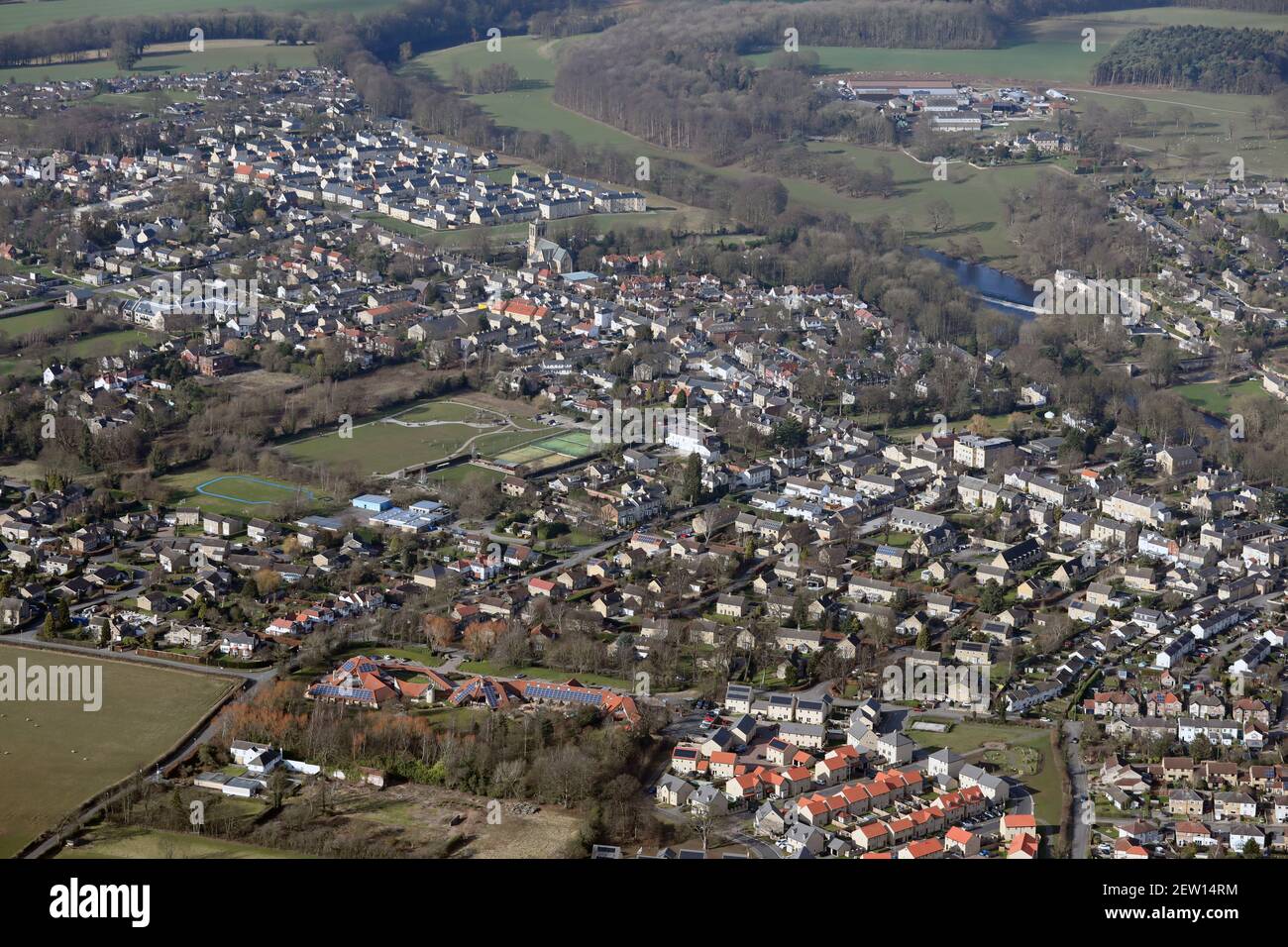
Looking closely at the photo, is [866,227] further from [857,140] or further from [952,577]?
[952,577]

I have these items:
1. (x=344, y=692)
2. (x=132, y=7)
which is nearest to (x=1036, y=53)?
(x=132, y=7)

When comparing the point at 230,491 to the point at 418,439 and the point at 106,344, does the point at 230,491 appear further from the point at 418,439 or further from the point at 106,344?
the point at 106,344

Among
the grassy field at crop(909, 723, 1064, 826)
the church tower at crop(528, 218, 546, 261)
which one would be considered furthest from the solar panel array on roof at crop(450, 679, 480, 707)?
the church tower at crop(528, 218, 546, 261)

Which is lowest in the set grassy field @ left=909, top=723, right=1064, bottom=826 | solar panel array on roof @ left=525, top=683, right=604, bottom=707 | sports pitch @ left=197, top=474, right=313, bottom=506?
grassy field @ left=909, top=723, right=1064, bottom=826

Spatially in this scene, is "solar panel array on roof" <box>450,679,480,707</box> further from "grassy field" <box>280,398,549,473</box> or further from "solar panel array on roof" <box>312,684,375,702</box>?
"grassy field" <box>280,398,549,473</box>

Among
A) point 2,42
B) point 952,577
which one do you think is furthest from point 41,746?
point 2,42

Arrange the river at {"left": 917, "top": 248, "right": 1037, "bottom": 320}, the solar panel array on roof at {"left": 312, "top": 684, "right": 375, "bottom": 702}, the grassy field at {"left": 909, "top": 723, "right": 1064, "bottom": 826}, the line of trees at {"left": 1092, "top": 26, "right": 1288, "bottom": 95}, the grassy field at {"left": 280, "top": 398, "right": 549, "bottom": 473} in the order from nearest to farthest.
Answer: the grassy field at {"left": 909, "top": 723, "right": 1064, "bottom": 826}, the solar panel array on roof at {"left": 312, "top": 684, "right": 375, "bottom": 702}, the grassy field at {"left": 280, "top": 398, "right": 549, "bottom": 473}, the river at {"left": 917, "top": 248, "right": 1037, "bottom": 320}, the line of trees at {"left": 1092, "top": 26, "right": 1288, "bottom": 95}
